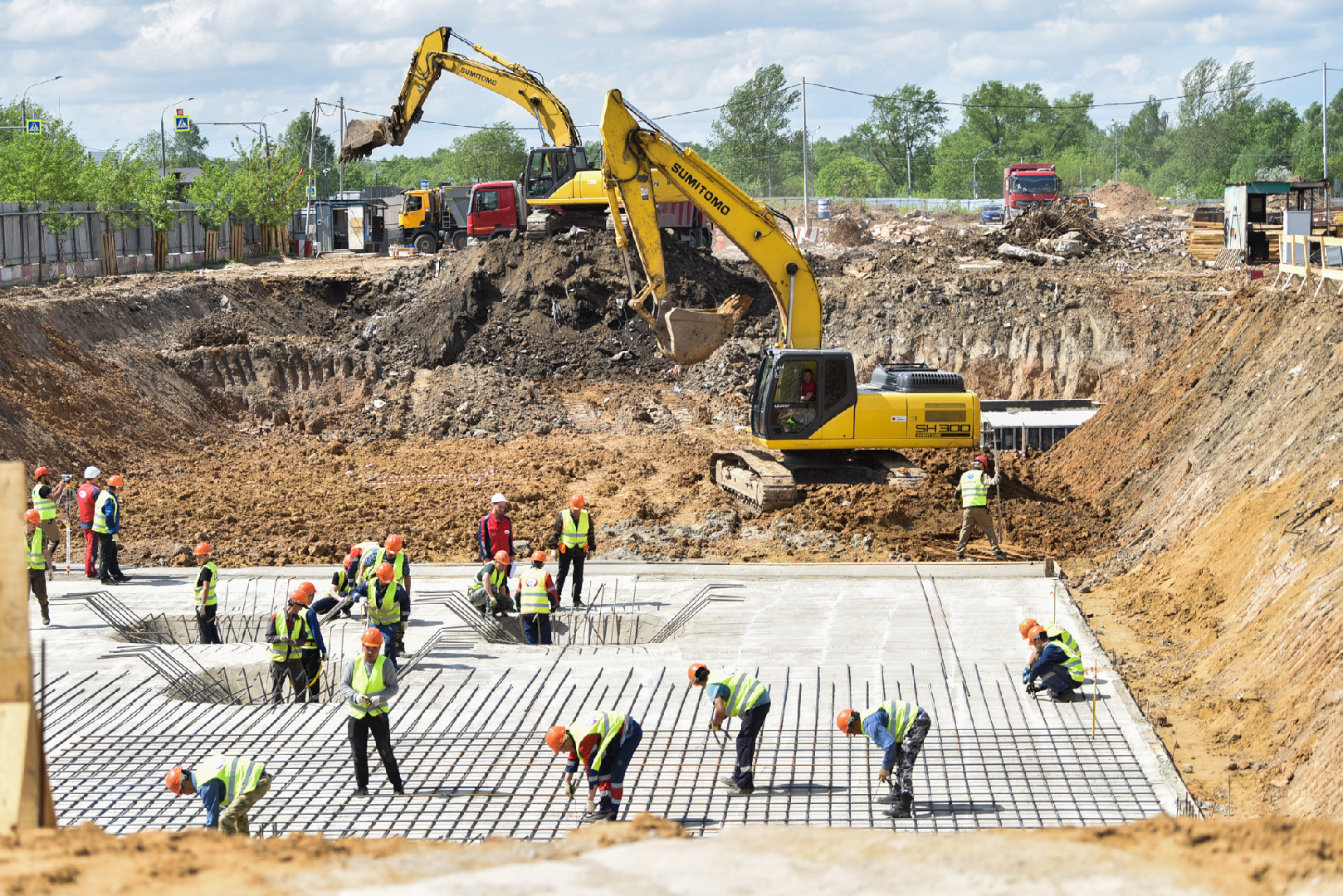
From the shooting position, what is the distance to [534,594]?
13.9 meters

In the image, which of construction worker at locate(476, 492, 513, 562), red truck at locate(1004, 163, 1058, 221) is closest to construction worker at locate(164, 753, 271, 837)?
construction worker at locate(476, 492, 513, 562)

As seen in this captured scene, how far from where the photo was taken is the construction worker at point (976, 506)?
17.0 meters

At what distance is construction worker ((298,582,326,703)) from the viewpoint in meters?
12.0

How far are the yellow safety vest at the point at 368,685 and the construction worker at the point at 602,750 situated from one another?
158cm

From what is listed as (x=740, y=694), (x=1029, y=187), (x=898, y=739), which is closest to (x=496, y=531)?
(x=740, y=694)

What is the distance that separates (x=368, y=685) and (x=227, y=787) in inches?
58.6

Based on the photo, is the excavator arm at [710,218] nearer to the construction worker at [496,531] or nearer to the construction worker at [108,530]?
the construction worker at [496,531]

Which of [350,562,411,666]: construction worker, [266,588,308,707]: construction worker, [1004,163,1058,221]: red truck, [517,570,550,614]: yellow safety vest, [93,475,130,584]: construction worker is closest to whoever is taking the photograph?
[266,588,308,707]: construction worker

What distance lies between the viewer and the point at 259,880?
562 cm

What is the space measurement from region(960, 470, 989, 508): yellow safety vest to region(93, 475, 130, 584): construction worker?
1140cm

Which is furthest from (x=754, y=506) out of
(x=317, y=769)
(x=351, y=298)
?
(x=351, y=298)

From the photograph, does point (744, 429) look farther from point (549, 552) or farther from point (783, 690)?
point (783, 690)

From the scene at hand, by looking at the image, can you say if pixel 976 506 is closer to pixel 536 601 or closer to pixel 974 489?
pixel 974 489

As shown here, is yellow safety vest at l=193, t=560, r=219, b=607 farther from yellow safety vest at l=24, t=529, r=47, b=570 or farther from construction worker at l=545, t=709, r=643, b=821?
construction worker at l=545, t=709, r=643, b=821
